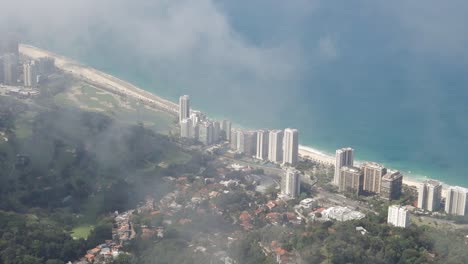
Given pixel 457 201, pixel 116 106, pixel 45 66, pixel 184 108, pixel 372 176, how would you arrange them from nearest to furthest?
pixel 457 201 → pixel 372 176 → pixel 184 108 → pixel 116 106 → pixel 45 66

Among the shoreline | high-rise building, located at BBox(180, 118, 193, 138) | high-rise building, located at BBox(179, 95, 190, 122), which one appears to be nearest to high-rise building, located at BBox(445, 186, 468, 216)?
the shoreline

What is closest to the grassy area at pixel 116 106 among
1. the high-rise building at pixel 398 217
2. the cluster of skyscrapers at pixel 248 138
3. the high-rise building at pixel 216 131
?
the cluster of skyscrapers at pixel 248 138

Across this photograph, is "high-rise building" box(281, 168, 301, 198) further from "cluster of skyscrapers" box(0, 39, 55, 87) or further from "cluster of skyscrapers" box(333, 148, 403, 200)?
"cluster of skyscrapers" box(0, 39, 55, 87)

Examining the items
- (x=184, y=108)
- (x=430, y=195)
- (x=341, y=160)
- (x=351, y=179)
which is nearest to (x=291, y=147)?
(x=341, y=160)

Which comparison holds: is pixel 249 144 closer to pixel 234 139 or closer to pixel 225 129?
pixel 234 139

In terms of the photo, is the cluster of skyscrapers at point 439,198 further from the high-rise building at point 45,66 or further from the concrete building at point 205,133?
the high-rise building at point 45,66

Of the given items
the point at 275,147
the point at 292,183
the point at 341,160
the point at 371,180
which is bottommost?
the point at 292,183
